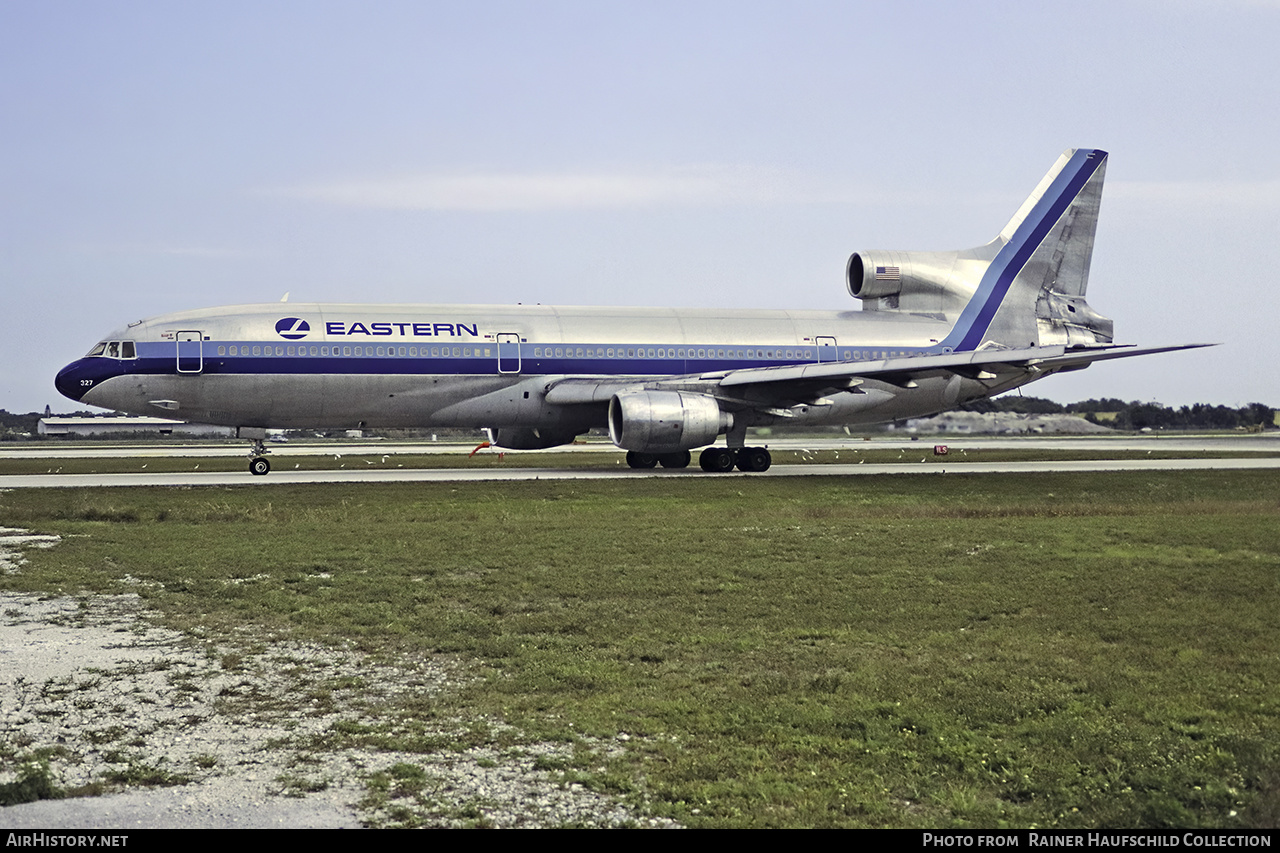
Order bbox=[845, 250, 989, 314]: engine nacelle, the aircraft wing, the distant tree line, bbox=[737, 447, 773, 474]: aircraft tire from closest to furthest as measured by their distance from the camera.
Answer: the aircraft wing < bbox=[737, 447, 773, 474]: aircraft tire < bbox=[845, 250, 989, 314]: engine nacelle < the distant tree line

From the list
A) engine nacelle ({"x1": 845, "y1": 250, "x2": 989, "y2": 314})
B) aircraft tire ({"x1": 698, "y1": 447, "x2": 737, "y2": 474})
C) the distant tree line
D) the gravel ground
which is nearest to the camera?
the gravel ground

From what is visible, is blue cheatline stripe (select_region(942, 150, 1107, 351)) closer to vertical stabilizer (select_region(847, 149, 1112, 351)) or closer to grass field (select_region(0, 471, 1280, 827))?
vertical stabilizer (select_region(847, 149, 1112, 351))

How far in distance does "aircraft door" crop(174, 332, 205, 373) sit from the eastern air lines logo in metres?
1.95

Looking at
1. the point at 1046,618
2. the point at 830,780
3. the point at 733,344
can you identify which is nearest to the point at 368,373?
the point at 733,344

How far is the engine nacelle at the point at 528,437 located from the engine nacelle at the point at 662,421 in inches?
119

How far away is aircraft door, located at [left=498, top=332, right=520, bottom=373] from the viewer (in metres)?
30.6

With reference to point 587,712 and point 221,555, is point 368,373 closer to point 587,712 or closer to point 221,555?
point 221,555

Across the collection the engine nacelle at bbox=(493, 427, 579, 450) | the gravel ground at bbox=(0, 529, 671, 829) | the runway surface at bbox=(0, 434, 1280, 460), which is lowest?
the runway surface at bbox=(0, 434, 1280, 460)

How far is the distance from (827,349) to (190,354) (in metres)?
18.2

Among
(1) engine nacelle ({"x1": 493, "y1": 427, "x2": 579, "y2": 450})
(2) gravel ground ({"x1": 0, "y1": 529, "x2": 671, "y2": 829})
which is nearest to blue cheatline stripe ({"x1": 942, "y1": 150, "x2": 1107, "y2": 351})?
(1) engine nacelle ({"x1": 493, "y1": 427, "x2": 579, "y2": 450})

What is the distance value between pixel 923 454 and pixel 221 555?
35213 mm

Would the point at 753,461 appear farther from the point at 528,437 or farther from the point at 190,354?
the point at 190,354

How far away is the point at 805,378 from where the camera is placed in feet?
98.1

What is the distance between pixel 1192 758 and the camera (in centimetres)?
567
